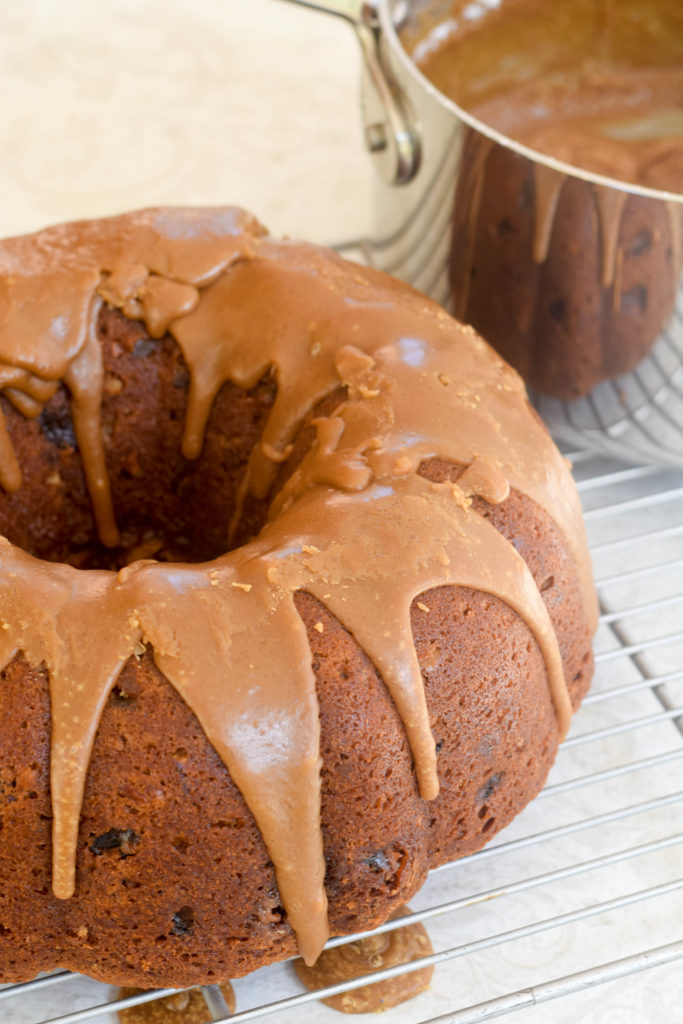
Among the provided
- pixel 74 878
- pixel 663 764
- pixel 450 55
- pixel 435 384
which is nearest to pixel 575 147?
pixel 450 55

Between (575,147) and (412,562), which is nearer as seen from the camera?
(412,562)

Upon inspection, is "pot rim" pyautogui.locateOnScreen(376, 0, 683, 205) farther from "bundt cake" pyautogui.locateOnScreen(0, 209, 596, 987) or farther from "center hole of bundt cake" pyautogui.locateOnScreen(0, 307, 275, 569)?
"center hole of bundt cake" pyautogui.locateOnScreen(0, 307, 275, 569)

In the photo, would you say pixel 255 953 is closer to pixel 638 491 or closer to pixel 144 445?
pixel 144 445

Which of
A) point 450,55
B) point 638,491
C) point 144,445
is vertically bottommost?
point 638,491

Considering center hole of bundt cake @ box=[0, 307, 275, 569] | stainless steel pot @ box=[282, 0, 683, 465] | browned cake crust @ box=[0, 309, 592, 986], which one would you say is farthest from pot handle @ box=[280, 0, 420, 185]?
browned cake crust @ box=[0, 309, 592, 986]

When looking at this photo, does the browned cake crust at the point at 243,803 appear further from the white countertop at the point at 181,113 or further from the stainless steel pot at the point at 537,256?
the white countertop at the point at 181,113

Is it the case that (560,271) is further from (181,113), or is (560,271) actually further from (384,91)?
(181,113)

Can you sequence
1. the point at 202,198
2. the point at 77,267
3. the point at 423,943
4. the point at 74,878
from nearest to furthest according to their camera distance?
1. the point at 74,878
2. the point at 423,943
3. the point at 77,267
4. the point at 202,198

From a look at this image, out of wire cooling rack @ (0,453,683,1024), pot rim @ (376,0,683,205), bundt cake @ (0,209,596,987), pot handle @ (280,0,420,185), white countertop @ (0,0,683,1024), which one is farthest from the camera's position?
white countertop @ (0,0,683,1024)
